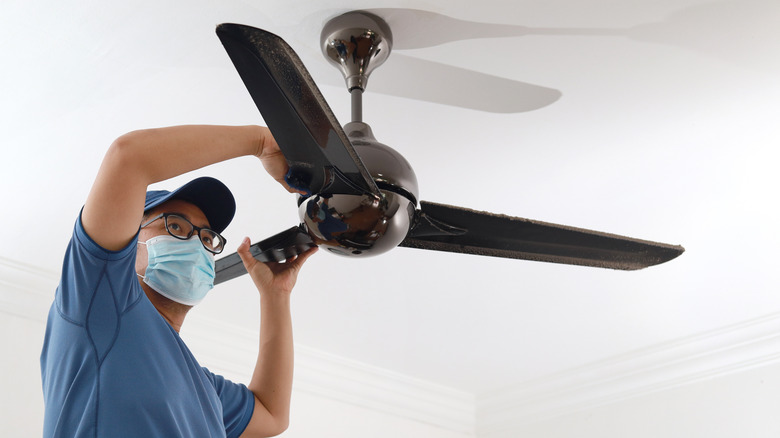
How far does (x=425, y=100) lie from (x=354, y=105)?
32cm

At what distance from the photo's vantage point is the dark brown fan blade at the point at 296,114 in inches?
35.8

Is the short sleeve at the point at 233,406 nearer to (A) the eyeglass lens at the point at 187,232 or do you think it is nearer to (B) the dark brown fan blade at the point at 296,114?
(A) the eyeglass lens at the point at 187,232

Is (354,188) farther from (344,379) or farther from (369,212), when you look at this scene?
(344,379)

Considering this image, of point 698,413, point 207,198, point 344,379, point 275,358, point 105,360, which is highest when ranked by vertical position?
point 344,379

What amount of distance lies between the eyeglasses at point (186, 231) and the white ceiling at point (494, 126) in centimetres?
42

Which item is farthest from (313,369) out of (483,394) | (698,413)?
(698,413)

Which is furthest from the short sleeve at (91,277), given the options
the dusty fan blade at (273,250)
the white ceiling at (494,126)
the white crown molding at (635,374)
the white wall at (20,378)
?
the white crown molding at (635,374)

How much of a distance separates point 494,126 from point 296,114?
94 centimetres

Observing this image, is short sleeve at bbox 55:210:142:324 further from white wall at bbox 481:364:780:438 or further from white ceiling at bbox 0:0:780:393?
white wall at bbox 481:364:780:438

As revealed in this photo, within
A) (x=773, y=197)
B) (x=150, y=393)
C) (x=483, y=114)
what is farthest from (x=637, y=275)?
(x=150, y=393)

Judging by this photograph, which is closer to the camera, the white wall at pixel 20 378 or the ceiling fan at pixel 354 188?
the ceiling fan at pixel 354 188

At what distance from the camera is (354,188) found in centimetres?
113

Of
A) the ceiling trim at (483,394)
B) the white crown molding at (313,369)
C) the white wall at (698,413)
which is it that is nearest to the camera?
the white crown molding at (313,369)

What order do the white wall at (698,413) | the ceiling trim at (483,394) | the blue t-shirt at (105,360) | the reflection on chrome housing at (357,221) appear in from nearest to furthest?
the blue t-shirt at (105,360) < the reflection on chrome housing at (357,221) < the ceiling trim at (483,394) < the white wall at (698,413)
